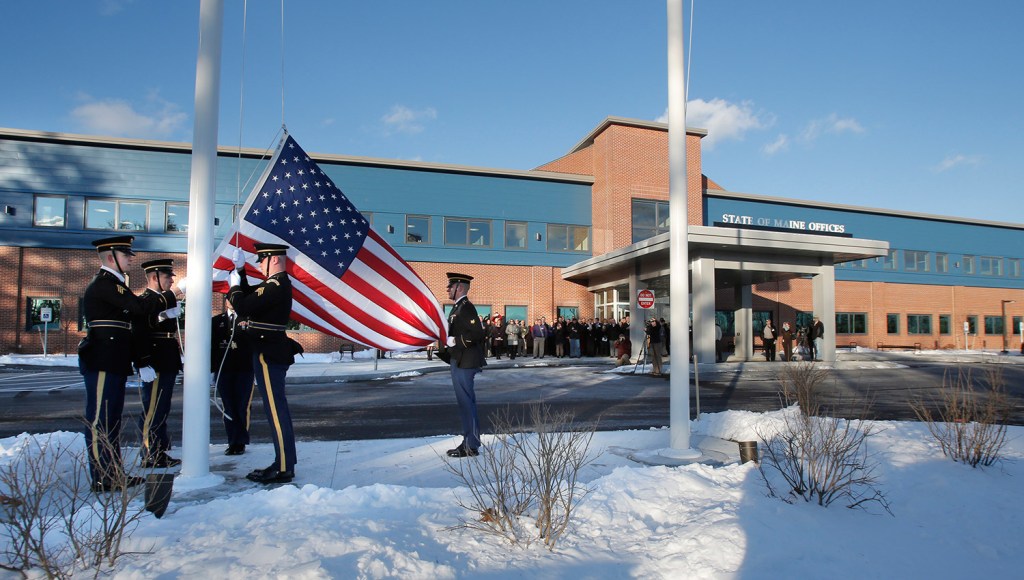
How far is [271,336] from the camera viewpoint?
5.44 metres

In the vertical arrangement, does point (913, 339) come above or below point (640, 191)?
below

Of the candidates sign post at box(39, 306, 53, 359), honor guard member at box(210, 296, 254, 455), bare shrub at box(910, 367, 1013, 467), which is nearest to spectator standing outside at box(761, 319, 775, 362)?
bare shrub at box(910, 367, 1013, 467)

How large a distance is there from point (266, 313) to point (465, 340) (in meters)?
2.09

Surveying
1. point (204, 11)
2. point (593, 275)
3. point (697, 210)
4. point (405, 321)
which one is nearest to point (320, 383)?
point (405, 321)

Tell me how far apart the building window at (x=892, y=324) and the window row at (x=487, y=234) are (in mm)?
21820

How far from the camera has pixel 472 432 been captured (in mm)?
6531

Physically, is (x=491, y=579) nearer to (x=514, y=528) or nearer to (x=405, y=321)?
(x=514, y=528)

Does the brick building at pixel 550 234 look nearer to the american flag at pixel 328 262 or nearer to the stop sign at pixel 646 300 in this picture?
the stop sign at pixel 646 300

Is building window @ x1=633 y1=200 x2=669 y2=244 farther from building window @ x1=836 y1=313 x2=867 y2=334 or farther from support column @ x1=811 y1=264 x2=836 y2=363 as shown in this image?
building window @ x1=836 y1=313 x2=867 y2=334

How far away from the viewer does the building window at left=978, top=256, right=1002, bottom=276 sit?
44031 mm

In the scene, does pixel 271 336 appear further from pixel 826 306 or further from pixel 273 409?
pixel 826 306

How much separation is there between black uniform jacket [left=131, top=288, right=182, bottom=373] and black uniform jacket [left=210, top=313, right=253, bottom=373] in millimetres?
397

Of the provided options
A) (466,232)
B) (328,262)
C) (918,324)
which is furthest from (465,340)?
(918,324)

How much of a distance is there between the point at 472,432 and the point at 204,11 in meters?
4.55
